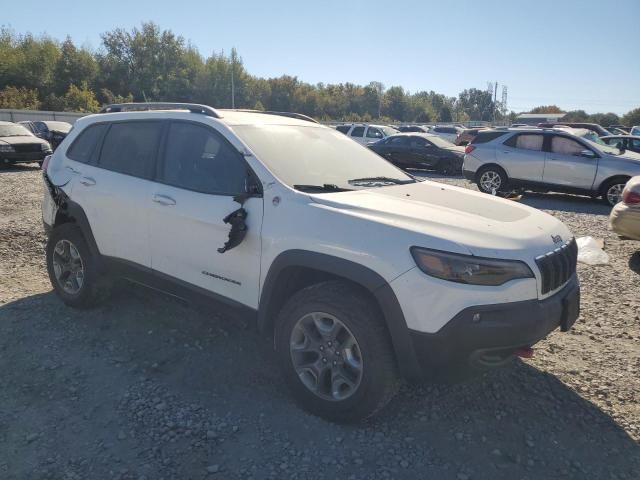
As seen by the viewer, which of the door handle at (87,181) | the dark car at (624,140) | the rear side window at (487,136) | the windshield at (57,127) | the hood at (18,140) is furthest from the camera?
the windshield at (57,127)

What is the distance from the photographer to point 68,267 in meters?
4.57

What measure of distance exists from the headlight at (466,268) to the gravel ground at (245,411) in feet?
→ 3.22

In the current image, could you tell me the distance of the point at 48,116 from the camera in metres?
38.8

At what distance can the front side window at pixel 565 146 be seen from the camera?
36.7 ft

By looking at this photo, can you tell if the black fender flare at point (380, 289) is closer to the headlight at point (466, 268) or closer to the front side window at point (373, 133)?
the headlight at point (466, 268)

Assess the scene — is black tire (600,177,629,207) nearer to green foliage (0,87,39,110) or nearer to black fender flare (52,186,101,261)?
black fender flare (52,186,101,261)

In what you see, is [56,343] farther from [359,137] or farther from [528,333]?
[359,137]

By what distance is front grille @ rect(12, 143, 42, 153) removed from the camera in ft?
49.2

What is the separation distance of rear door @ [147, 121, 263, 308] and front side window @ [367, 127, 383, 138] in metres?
18.6

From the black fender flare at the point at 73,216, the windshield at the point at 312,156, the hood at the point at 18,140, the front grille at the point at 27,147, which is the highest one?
the windshield at the point at 312,156

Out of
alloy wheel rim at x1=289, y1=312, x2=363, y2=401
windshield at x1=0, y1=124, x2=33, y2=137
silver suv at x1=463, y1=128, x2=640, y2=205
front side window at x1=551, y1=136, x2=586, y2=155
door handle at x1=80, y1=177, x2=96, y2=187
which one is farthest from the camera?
windshield at x1=0, y1=124, x2=33, y2=137

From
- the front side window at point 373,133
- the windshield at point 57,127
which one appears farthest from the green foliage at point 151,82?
the front side window at point 373,133

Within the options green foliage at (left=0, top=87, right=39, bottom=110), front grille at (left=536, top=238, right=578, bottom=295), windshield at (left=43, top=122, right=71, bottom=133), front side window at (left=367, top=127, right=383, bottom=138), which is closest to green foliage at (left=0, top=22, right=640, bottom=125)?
green foliage at (left=0, top=87, right=39, bottom=110)

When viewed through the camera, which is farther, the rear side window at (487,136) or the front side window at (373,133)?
the front side window at (373,133)
